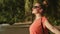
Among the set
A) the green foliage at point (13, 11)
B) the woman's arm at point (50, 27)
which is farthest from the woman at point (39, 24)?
the green foliage at point (13, 11)

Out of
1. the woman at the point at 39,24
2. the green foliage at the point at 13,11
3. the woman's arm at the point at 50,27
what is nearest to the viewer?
the woman's arm at the point at 50,27

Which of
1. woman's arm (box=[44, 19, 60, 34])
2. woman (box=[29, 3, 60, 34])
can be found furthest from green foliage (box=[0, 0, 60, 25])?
woman's arm (box=[44, 19, 60, 34])

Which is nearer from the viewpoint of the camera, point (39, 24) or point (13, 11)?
point (39, 24)

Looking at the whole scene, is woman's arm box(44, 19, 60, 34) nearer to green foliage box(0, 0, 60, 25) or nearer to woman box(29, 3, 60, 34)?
woman box(29, 3, 60, 34)

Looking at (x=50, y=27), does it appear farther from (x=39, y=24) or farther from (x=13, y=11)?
(x=13, y=11)

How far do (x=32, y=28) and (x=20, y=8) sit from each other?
1943cm

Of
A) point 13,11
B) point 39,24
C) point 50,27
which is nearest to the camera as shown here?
point 50,27

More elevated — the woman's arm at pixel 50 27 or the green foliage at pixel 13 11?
the woman's arm at pixel 50 27

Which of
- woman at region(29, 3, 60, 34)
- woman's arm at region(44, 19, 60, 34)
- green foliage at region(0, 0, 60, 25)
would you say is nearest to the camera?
woman's arm at region(44, 19, 60, 34)

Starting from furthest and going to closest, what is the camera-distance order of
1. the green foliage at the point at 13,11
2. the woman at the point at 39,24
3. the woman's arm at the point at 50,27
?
the green foliage at the point at 13,11
the woman at the point at 39,24
the woman's arm at the point at 50,27

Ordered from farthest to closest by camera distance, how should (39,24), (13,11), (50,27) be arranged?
(13,11), (39,24), (50,27)

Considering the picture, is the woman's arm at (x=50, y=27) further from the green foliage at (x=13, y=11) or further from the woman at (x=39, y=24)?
the green foliage at (x=13, y=11)

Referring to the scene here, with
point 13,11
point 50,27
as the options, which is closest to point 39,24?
point 50,27

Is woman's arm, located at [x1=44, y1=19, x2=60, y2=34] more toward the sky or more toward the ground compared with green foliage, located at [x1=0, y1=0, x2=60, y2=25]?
more toward the sky
